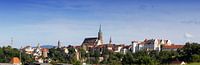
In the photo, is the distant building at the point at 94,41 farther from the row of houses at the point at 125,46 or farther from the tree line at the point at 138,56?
the tree line at the point at 138,56

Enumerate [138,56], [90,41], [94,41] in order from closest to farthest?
[138,56] → [94,41] → [90,41]

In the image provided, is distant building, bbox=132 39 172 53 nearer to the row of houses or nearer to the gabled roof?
the row of houses

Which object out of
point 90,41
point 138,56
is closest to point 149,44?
point 90,41

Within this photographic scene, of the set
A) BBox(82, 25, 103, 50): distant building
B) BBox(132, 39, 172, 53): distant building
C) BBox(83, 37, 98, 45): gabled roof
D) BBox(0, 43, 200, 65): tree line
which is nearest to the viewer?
BBox(0, 43, 200, 65): tree line

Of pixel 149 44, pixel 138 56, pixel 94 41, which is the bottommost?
pixel 138 56

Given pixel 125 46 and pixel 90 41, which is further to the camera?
pixel 90 41

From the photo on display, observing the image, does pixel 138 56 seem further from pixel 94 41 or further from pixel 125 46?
pixel 94 41

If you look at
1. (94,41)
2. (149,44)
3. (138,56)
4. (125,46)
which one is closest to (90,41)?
(94,41)

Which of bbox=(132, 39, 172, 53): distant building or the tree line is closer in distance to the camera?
the tree line

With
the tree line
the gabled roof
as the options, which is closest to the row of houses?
the gabled roof

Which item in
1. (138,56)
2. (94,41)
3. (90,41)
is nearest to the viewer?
(138,56)

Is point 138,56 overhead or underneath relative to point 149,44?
underneath

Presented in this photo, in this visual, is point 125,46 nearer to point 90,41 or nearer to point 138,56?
point 90,41

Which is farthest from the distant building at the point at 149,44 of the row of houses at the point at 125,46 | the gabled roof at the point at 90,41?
the gabled roof at the point at 90,41
